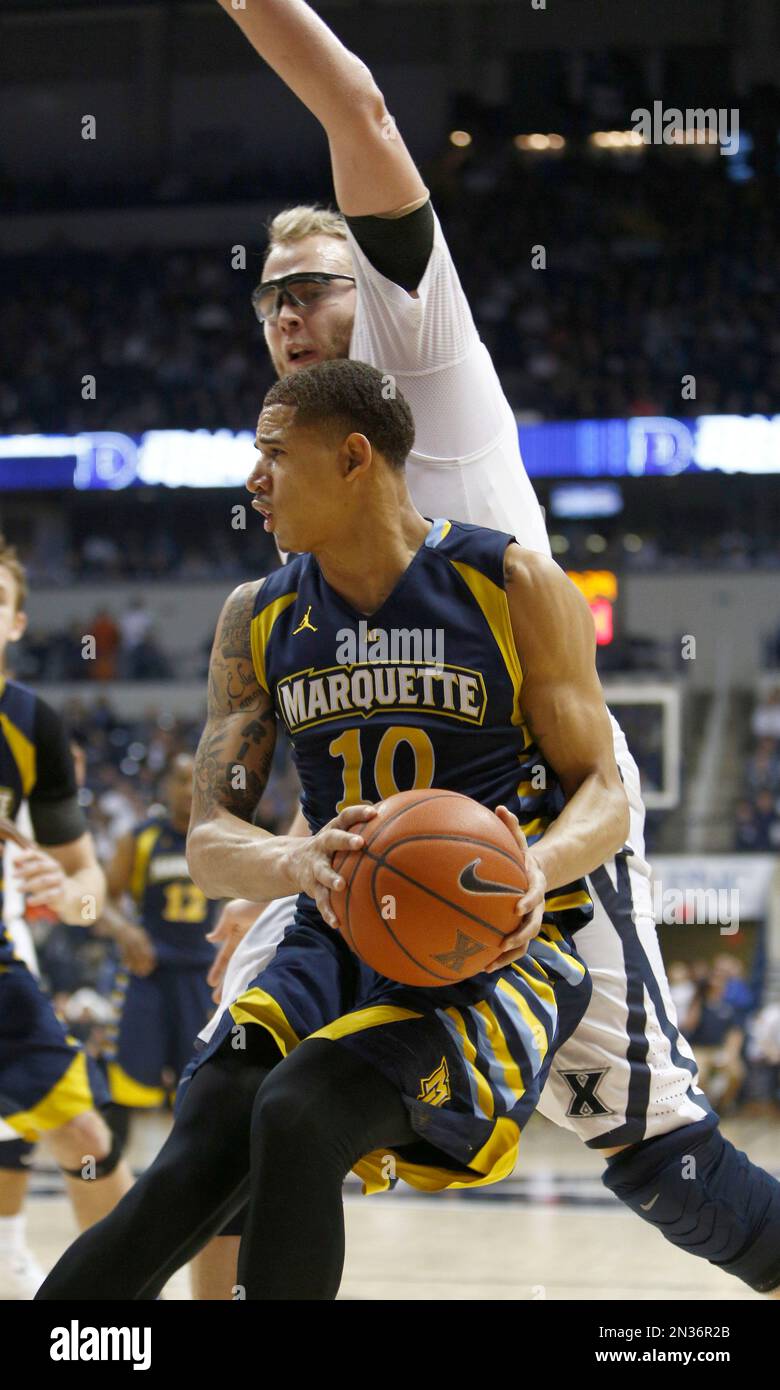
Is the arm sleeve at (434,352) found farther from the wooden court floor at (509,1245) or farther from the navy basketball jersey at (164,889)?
the navy basketball jersey at (164,889)

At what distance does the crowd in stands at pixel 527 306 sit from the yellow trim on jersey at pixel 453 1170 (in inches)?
630

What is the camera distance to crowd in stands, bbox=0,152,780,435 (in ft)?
63.1

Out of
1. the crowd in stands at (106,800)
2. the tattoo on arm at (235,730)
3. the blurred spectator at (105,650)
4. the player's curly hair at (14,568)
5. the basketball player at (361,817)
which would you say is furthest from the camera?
the blurred spectator at (105,650)

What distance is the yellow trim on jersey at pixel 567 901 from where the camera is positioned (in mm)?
2883

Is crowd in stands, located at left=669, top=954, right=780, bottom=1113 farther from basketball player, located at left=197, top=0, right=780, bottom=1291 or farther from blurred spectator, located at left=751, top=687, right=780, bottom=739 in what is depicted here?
basketball player, located at left=197, top=0, right=780, bottom=1291

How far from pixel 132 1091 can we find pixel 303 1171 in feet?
17.5

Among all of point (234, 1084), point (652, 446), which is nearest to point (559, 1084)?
point (234, 1084)

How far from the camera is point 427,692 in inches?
109

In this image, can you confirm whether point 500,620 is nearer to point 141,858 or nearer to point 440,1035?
point 440,1035

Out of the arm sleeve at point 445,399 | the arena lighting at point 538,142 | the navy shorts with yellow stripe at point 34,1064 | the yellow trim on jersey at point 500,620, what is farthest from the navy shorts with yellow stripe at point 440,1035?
the arena lighting at point 538,142

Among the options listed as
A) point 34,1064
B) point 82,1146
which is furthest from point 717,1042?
point 34,1064

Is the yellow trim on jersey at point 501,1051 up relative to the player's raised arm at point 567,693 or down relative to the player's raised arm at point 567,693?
down

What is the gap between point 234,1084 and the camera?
2676mm

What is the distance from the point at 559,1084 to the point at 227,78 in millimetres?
22018
